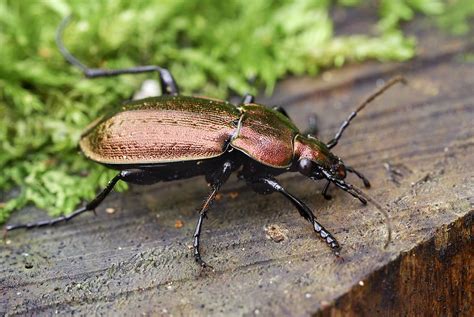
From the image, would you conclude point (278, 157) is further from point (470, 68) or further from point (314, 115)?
point (470, 68)

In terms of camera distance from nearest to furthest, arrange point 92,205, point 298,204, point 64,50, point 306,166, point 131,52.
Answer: point 298,204
point 306,166
point 92,205
point 64,50
point 131,52

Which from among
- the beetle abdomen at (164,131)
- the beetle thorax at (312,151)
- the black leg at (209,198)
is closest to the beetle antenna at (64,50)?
the beetle abdomen at (164,131)

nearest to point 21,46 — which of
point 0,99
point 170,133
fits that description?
point 0,99

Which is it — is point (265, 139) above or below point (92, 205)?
above

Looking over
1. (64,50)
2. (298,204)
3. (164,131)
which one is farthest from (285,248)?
(64,50)

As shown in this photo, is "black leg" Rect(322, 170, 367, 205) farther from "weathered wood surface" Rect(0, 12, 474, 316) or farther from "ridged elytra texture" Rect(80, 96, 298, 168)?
"ridged elytra texture" Rect(80, 96, 298, 168)

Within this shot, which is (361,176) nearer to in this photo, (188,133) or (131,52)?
(188,133)

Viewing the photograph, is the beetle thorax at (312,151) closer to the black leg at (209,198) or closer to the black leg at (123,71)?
the black leg at (209,198)

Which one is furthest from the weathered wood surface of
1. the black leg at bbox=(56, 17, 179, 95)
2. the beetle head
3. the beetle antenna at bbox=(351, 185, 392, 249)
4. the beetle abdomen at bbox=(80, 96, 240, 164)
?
the black leg at bbox=(56, 17, 179, 95)
